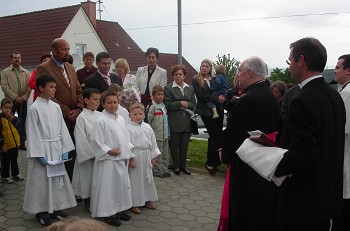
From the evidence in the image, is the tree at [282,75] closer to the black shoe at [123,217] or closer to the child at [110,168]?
the child at [110,168]

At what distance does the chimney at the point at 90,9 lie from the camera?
29188 millimetres

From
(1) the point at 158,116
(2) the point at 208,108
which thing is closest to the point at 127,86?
(1) the point at 158,116

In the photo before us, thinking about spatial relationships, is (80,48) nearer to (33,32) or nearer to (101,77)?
(33,32)

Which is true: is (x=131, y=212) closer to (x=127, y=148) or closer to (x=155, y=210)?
(x=155, y=210)

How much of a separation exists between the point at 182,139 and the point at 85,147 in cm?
241

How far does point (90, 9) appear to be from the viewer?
97.1ft

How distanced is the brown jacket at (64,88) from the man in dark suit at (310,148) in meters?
3.46

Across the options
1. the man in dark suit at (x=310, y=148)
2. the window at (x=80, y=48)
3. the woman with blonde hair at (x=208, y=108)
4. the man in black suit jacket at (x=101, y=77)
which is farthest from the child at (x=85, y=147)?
the window at (x=80, y=48)

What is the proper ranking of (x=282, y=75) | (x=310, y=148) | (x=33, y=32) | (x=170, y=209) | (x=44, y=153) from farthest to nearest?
(x=33, y=32)
(x=282, y=75)
(x=170, y=209)
(x=44, y=153)
(x=310, y=148)

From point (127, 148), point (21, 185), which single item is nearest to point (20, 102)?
point (21, 185)

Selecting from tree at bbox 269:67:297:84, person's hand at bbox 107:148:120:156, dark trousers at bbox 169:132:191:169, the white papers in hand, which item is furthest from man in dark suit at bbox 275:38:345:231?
tree at bbox 269:67:297:84

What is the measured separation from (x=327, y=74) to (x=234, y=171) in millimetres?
4277

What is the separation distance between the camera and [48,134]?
14.7 feet

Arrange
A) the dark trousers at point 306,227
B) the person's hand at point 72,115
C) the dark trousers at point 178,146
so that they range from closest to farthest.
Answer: the dark trousers at point 306,227 → the person's hand at point 72,115 → the dark trousers at point 178,146
